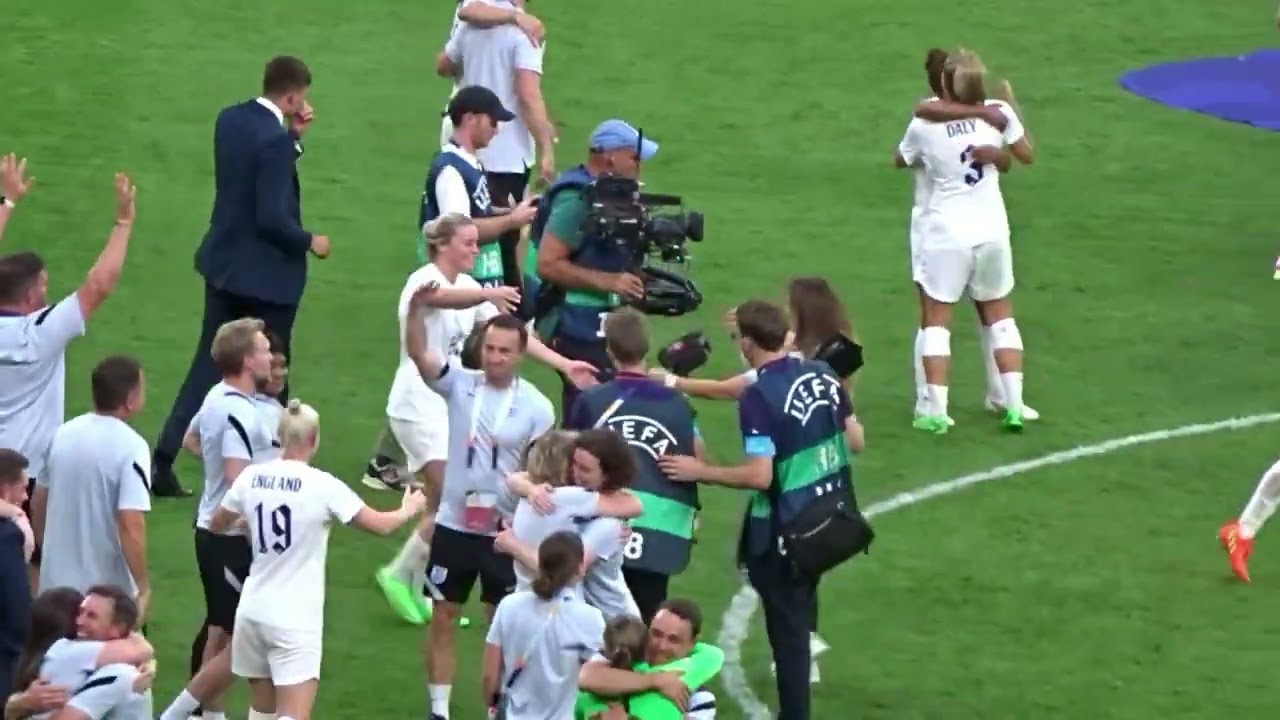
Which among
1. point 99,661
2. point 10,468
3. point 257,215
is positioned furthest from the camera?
point 257,215

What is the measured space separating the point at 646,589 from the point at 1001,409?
5.38 metres

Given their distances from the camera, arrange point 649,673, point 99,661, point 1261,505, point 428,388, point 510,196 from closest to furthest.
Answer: point 99,661, point 649,673, point 428,388, point 1261,505, point 510,196

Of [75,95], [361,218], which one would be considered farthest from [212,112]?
[361,218]

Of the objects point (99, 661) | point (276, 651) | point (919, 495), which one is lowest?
point (919, 495)

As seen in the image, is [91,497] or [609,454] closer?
[609,454]

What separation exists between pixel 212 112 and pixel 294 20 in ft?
8.67

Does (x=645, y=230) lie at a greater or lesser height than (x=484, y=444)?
greater

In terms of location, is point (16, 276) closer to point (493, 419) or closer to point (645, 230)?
point (493, 419)

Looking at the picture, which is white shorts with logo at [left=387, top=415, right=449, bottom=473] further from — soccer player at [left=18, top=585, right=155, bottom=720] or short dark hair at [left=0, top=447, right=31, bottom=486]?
soccer player at [left=18, top=585, right=155, bottom=720]

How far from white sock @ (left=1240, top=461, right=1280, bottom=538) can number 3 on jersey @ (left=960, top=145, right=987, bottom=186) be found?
2830mm

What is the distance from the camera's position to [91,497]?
400 inches

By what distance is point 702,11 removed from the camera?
78.5 ft

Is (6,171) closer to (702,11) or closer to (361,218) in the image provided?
(361,218)

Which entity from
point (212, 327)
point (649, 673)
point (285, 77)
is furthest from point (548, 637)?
point (285, 77)
